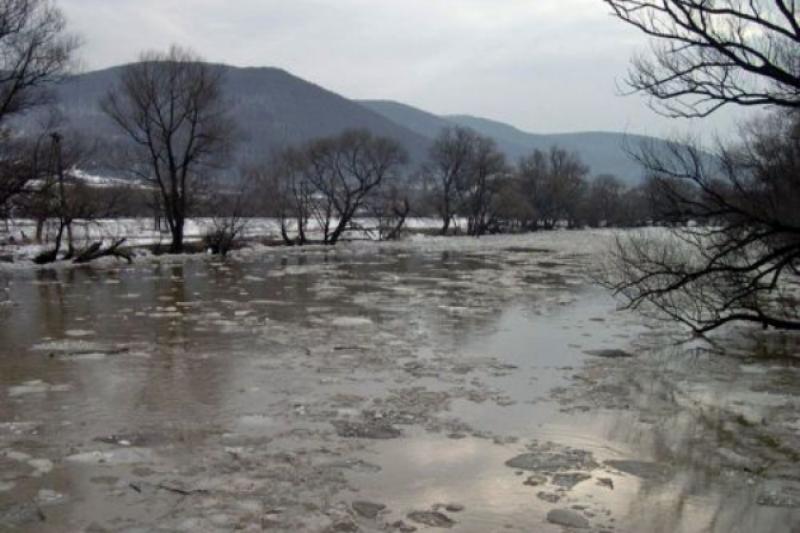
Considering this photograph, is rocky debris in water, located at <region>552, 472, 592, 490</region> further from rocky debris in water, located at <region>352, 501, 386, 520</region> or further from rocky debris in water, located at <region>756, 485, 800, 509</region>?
rocky debris in water, located at <region>352, 501, 386, 520</region>

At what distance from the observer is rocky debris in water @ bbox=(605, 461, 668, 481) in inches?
290

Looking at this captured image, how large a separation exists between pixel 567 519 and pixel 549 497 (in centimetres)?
48

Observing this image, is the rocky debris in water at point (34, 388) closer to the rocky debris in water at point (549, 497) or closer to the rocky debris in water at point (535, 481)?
the rocky debris in water at point (535, 481)

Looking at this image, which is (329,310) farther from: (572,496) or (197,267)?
(197,267)

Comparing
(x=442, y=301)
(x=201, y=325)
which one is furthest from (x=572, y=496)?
(x=442, y=301)

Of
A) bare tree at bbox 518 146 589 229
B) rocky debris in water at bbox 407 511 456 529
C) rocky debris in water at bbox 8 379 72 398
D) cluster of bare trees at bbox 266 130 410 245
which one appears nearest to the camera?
rocky debris in water at bbox 407 511 456 529

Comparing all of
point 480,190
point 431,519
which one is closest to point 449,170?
point 480,190

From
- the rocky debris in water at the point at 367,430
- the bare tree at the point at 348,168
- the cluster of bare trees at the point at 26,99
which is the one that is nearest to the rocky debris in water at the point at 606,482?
the rocky debris in water at the point at 367,430

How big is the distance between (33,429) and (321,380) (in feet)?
13.4

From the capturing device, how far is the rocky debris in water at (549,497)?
6621 millimetres

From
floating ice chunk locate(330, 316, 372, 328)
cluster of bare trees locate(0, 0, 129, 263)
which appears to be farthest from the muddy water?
cluster of bare trees locate(0, 0, 129, 263)

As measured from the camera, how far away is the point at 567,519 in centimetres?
621

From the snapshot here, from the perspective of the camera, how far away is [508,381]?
37.4 ft

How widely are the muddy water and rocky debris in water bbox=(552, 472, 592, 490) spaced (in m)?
0.03
